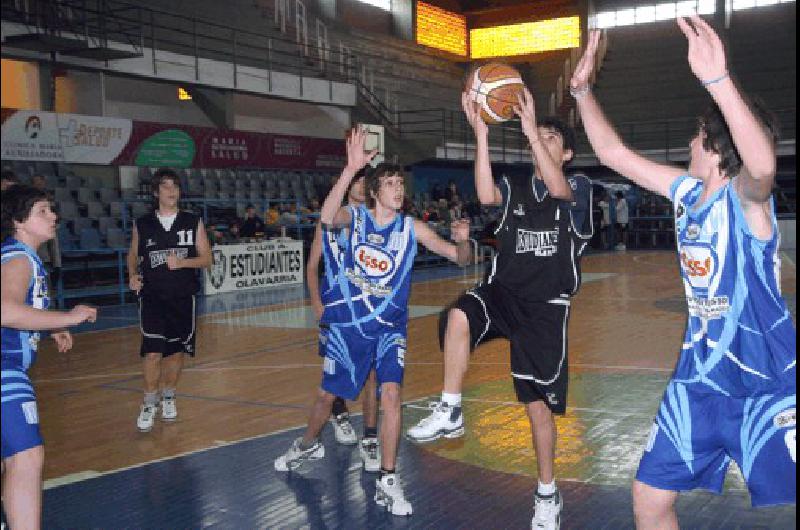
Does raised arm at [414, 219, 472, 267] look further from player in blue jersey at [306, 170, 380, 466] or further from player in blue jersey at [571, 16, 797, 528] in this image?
player in blue jersey at [571, 16, 797, 528]

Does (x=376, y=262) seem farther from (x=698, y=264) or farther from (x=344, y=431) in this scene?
(x=698, y=264)

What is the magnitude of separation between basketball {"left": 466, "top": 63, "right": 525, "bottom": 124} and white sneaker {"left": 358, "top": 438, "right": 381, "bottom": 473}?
7.17 ft

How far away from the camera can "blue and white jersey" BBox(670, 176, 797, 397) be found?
2877 millimetres

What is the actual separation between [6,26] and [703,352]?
15.9 m

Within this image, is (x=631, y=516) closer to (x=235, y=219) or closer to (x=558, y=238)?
(x=558, y=238)

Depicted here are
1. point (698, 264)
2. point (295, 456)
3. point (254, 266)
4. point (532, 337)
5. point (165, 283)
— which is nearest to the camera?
point (698, 264)

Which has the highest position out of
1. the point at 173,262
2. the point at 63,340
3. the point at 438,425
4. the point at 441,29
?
the point at 441,29

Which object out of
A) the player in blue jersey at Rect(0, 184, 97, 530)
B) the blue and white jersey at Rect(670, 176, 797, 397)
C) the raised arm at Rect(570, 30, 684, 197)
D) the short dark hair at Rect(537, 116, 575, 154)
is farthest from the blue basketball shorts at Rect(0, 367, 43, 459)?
the short dark hair at Rect(537, 116, 575, 154)

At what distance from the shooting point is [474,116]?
449 centimetres

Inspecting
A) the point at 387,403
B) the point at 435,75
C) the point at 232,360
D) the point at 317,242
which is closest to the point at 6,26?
the point at 232,360

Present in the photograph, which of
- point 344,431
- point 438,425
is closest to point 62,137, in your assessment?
point 344,431

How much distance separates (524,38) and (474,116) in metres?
35.4

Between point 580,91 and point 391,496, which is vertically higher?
point 580,91

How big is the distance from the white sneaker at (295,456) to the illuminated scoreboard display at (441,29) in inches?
1210
